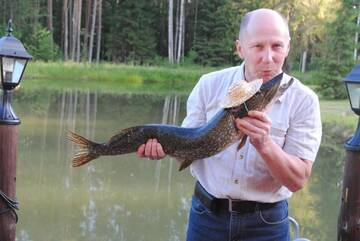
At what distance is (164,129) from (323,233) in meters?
4.19

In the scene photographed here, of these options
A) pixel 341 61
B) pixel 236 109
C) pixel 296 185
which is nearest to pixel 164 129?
pixel 236 109

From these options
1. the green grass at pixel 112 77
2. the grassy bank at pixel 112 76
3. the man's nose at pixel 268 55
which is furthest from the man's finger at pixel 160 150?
the grassy bank at pixel 112 76

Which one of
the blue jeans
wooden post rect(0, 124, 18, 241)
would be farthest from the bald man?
wooden post rect(0, 124, 18, 241)

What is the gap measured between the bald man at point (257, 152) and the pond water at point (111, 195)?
3.36 meters

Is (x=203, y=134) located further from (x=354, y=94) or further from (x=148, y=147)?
(x=354, y=94)

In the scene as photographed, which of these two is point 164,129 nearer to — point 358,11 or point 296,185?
point 296,185

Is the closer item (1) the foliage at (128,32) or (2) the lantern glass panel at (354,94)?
(2) the lantern glass panel at (354,94)

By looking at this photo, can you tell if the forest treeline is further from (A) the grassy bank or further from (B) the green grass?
(A) the grassy bank

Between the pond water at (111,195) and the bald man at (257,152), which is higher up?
the bald man at (257,152)

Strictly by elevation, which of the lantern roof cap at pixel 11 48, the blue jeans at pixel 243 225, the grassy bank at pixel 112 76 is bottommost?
the grassy bank at pixel 112 76

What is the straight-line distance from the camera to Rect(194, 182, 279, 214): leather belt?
2.45 m

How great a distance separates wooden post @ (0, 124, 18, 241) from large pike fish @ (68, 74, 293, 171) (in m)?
1.69

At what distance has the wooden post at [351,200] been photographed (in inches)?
150

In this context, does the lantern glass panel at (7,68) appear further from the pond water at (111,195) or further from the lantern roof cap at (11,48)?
the pond water at (111,195)
